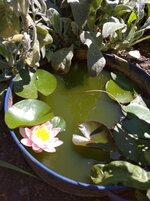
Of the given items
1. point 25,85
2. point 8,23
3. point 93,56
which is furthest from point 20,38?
point 93,56

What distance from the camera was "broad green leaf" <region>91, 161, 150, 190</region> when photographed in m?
1.38

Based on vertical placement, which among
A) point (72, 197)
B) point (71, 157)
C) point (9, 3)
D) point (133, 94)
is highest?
point (9, 3)

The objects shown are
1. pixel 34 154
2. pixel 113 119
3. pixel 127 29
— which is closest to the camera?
pixel 34 154

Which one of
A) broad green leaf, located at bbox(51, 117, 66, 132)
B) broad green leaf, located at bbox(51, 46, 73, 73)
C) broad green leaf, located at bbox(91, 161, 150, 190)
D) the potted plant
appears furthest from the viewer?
broad green leaf, located at bbox(51, 46, 73, 73)

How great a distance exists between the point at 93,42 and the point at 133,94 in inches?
10.4

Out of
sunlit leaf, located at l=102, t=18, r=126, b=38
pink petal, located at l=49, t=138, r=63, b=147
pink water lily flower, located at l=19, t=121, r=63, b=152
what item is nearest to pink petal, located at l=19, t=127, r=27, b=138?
pink water lily flower, located at l=19, t=121, r=63, b=152

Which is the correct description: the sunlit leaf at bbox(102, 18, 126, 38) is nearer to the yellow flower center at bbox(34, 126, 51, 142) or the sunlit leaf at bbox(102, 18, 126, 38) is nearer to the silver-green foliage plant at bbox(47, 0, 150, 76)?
the silver-green foliage plant at bbox(47, 0, 150, 76)

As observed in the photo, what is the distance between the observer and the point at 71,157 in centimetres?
158

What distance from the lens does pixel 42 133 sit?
61.9 inches

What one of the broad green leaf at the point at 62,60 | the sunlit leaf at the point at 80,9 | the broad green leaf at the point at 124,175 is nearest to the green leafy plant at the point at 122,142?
the broad green leaf at the point at 124,175

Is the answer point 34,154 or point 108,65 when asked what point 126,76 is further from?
point 34,154

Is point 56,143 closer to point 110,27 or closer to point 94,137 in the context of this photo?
point 94,137

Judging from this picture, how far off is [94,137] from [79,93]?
0.81ft

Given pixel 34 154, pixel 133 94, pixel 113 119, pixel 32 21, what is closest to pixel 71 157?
pixel 34 154
